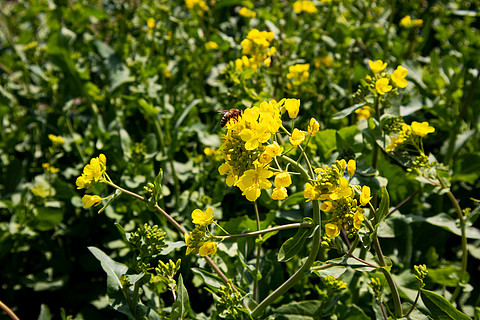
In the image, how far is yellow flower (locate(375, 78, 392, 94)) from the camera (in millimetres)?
1620

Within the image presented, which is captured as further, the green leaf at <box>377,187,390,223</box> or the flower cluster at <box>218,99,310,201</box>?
the green leaf at <box>377,187,390,223</box>

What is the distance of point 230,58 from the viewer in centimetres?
318

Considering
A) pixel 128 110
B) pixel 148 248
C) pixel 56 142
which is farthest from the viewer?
pixel 128 110

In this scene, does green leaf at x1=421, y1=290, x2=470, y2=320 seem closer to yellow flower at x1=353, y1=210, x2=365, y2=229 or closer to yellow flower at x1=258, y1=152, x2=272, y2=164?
yellow flower at x1=353, y1=210, x2=365, y2=229

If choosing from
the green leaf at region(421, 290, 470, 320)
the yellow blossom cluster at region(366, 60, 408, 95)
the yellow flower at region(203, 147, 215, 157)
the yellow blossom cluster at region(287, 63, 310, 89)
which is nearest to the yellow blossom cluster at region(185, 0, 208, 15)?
the yellow blossom cluster at region(287, 63, 310, 89)

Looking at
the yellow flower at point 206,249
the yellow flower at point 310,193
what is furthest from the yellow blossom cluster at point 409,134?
the yellow flower at point 206,249

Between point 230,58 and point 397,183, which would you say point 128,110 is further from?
point 397,183

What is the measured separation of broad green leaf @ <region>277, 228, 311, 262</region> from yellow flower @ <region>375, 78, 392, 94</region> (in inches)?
24.2

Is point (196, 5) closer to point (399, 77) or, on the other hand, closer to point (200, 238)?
point (399, 77)

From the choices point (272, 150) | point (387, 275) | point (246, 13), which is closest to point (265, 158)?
point (272, 150)

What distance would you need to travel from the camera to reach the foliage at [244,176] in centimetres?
144

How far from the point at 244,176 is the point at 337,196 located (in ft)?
0.88

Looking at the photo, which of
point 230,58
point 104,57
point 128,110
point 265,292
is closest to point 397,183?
point 265,292

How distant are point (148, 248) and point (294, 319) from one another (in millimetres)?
727
